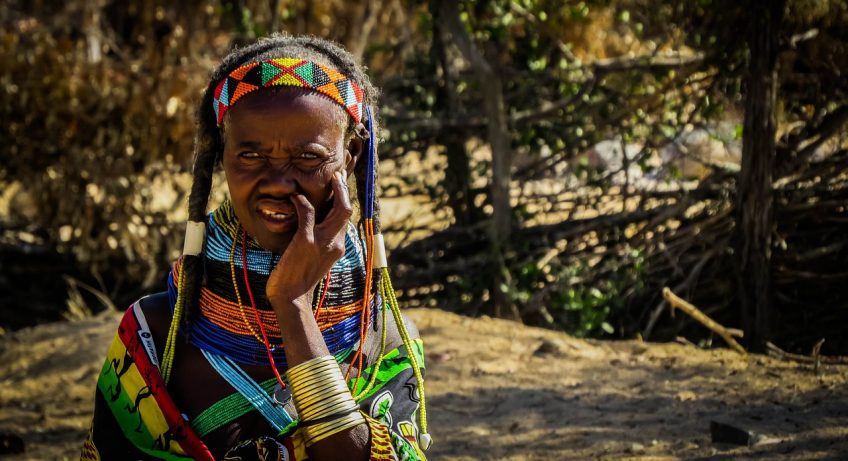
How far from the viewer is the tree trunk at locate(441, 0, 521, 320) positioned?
6.29 m

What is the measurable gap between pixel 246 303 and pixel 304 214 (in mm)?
305

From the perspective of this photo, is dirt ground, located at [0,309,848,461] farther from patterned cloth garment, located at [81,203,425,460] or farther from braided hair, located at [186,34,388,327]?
braided hair, located at [186,34,388,327]

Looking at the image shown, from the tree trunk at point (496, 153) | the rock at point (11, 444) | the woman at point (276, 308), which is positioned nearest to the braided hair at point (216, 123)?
the woman at point (276, 308)

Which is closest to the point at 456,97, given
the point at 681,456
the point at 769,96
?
the point at 769,96

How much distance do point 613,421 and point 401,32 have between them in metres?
5.94

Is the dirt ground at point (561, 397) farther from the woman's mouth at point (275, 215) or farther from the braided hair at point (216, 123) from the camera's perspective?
the woman's mouth at point (275, 215)

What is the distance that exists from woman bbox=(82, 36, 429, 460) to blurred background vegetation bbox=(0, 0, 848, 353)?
145 inches

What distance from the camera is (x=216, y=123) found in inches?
95.2

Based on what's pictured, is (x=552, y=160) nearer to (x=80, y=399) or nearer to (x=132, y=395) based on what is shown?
(x=80, y=399)

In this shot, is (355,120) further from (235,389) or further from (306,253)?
(235,389)

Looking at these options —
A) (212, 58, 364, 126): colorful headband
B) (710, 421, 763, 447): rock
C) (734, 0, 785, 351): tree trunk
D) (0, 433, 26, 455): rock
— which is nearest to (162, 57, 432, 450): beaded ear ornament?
(212, 58, 364, 126): colorful headband

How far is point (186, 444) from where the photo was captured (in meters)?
2.29

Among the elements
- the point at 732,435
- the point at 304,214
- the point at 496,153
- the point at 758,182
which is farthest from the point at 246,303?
the point at 496,153

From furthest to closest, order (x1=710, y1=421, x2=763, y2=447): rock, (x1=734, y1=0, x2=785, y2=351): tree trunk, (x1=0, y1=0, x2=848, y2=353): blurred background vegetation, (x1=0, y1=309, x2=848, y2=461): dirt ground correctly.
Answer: (x1=0, y1=0, x2=848, y2=353): blurred background vegetation
(x1=734, y1=0, x2=785, y2=351): tree trunk
(x1=0, y1=309, x2=848, y2=461): dirt ground
(x1=710, y1=421, x2=763, y2=447): rock
